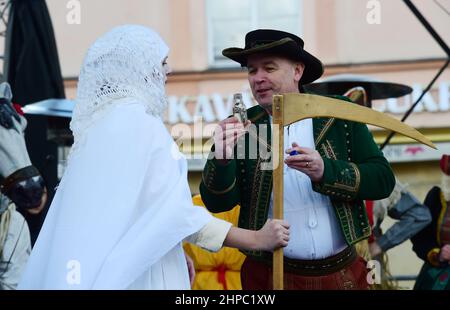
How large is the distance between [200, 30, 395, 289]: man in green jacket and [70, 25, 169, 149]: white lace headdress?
1.30 ft

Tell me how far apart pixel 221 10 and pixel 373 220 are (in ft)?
6.18

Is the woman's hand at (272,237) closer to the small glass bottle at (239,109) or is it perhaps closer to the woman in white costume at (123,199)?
the woman in white costume at (123,199)

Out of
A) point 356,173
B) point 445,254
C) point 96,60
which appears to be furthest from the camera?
point 445,254

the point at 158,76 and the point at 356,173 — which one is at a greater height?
the point at 158,76

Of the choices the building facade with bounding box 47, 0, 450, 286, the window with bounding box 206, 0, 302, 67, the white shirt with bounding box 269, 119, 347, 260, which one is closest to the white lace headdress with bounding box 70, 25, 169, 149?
the white shirt with bounding box 269, 119, 347, 260

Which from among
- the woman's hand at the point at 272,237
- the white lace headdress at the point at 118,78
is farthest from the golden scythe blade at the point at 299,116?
the white lace headdress at the point at 118,78

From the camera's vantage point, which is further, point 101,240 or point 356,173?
point 356,173

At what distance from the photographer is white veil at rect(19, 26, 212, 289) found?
9.18 feet

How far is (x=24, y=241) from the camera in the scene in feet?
16.0

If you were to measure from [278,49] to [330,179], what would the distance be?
0.49m

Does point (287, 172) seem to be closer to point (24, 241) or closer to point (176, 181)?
point (176, 181)

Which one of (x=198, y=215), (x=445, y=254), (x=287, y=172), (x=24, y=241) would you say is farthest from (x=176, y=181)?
Result: (x=445, y=254)

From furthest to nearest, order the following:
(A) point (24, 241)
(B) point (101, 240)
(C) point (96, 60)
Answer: (A) point (24, 241)
(C) point (96, 60)
(B) point (101, 240)
